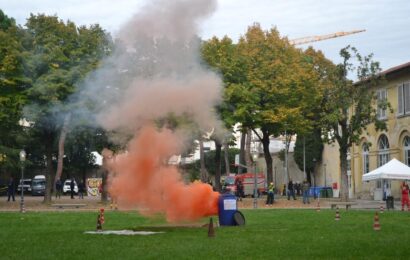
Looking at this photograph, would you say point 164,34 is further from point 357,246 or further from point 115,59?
point 357,246

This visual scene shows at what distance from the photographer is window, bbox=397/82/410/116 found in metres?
59.9

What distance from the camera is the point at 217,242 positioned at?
2114cm

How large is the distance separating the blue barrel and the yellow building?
34.4 metres

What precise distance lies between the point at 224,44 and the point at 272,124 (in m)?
8.02

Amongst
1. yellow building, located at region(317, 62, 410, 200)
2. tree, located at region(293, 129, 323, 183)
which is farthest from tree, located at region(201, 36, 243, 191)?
tree, located at region(293, 129, 323, 183)

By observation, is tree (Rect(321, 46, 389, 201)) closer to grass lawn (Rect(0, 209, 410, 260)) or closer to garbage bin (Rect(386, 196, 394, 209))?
garbage bin (Rect(386, 196, 394, 209))

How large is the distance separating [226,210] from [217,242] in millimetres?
7131

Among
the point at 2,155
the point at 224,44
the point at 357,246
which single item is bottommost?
the point at 357,246

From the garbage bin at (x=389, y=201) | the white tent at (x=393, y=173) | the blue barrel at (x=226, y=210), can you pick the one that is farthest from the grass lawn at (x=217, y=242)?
the white tent at (x=393, y=173)

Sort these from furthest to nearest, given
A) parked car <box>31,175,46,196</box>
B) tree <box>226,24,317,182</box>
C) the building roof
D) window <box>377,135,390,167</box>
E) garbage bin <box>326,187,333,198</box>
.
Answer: parked car <box>31,175,46,196</box> → garbage bin <box>326,187,333,198</box> → window <box>377,135,390,167</box> → the building roof → tree <box>226,24,317,182</box>

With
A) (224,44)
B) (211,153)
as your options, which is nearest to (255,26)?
(224,44)

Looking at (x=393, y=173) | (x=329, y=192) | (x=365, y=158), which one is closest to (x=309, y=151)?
(x=329, y=192)

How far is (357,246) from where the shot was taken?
65.4ft

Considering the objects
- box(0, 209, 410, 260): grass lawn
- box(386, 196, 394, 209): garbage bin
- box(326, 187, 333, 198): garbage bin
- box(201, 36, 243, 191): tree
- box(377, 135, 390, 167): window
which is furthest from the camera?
box(326, 187, 333, 198): garbage bin
